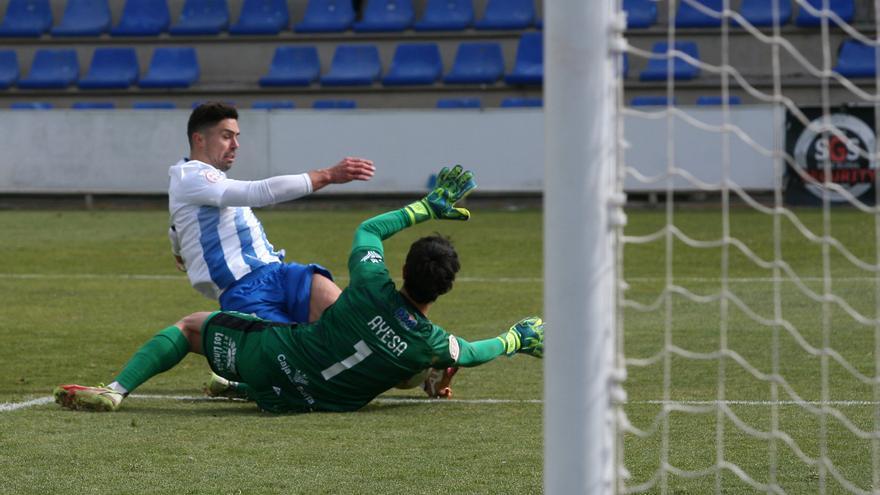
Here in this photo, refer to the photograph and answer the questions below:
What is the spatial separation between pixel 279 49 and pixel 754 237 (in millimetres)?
11211

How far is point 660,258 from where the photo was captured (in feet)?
44.8

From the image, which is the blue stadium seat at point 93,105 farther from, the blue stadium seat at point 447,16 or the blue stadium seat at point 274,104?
the blue stadium seat at point 447,16

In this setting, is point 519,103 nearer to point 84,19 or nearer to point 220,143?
point 84,19

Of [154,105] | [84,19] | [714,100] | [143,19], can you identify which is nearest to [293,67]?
[154,105]

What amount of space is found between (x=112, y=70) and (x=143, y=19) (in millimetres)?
1244

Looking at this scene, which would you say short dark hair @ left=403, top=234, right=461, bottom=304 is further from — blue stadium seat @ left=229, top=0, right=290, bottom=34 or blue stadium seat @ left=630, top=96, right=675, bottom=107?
blue stadium seat @ left=229, top=0, right=290, bottom=34

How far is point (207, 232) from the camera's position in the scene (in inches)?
275

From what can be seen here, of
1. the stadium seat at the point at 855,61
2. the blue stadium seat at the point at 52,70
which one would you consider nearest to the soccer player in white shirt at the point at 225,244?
the stadium seat at the point at 855,61

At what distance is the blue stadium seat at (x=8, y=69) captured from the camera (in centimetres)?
2453

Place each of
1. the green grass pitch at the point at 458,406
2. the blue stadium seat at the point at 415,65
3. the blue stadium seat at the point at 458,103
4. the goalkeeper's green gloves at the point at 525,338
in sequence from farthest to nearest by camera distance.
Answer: the blue stadium seat at the point at 415,65
the blue stadium seat at the point at 458,103
the goalkeeper's green gloves at the point at 525,338
the green grass pitch at the point at 458,406

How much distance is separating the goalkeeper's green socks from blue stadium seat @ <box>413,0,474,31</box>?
57.3ft

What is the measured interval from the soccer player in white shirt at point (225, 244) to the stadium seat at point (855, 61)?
15782 mm

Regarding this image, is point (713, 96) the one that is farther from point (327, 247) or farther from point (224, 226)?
point (224, 226)


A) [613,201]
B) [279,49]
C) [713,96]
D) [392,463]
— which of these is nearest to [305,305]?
[392,463]
